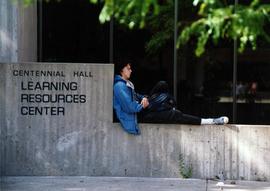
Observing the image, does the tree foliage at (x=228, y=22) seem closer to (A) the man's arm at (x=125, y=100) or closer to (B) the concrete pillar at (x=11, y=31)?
(A) the man's arm at (x=125, y=100)

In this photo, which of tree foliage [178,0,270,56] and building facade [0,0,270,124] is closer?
tree foliage [178,0,270,56]

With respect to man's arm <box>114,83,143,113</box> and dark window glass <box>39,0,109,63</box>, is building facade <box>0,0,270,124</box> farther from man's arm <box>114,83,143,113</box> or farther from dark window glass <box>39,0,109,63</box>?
man's arm <box>114,83,143,113</box>

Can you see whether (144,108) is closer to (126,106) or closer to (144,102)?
(144,102)

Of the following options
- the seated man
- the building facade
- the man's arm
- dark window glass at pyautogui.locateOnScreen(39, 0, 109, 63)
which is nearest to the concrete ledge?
the seated man

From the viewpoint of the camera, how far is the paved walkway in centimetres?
963

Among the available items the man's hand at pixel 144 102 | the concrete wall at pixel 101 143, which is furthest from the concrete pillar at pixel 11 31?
the man's hand at pixel 144 102

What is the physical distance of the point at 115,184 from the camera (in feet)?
32.7

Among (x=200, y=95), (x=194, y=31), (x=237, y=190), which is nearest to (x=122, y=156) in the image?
(x=237, y=190)

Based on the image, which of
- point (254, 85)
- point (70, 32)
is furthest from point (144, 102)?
point (254, 85)

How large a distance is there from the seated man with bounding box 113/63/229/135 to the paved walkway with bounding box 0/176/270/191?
875mm

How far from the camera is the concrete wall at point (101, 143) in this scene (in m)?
10.5

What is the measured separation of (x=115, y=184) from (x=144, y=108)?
138 centimetres

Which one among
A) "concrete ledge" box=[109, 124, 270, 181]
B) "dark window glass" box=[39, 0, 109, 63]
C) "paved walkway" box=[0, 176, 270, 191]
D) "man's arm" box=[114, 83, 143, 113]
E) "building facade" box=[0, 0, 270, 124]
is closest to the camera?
"paved walkway" box=[0, 176, 270, 191]

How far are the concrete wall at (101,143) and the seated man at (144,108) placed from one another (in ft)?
0.38
